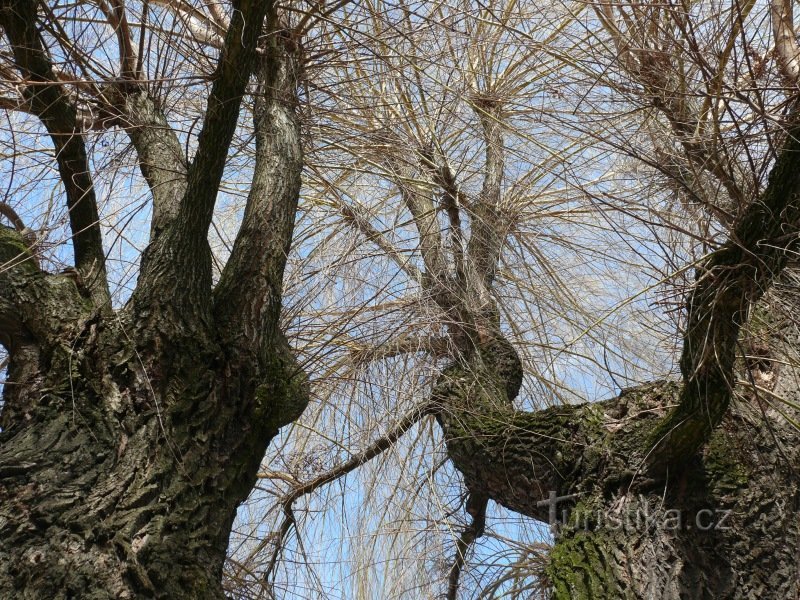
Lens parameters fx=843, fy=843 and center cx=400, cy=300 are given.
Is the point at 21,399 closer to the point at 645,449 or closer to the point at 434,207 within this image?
the point at 645,449

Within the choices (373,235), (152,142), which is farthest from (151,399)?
(373,235)

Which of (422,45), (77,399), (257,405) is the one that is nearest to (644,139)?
(422,45)

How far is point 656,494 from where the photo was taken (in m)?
2.43

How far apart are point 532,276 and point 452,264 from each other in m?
0.42

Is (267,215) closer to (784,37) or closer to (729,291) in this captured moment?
(729,291)

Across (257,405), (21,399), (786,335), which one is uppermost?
(786,335)

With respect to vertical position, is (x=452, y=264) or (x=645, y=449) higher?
(x=452, y=264)

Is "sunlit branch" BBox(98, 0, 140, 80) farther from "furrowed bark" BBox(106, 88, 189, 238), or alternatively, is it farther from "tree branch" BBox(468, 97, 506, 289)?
"tree branch" BBox(468, 97, 506, 289)

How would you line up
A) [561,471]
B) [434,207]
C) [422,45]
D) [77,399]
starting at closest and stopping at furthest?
[77,399], [561,471], [422,45], [434,207]

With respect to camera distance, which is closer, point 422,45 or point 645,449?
point 645,449

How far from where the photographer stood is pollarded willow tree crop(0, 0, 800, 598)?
2.08m

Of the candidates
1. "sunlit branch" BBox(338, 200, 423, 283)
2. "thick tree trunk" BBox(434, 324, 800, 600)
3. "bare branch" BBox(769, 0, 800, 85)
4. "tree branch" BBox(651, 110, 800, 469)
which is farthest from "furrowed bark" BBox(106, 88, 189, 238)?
"bare branch" BBox(769, 0, 800, 85)

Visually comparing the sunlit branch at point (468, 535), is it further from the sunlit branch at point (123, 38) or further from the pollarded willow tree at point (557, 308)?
the sunlit branch at point (123, 38)

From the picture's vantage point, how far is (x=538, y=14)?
381 cm
